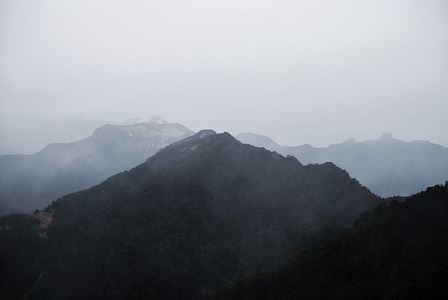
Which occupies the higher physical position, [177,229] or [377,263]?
[177,229]

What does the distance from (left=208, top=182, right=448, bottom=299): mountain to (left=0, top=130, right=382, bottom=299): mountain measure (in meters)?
10.2

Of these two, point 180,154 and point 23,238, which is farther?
point 180,154

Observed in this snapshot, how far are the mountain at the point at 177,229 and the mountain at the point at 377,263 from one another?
10.2m

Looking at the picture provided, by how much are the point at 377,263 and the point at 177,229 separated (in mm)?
52874

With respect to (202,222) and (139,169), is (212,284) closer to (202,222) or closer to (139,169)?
(202,222)

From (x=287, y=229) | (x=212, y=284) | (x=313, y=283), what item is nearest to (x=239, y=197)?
(x=287, y=229)

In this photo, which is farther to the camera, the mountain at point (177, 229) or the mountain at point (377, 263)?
the mountain at point (177, 229)

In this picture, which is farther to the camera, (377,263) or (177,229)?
(177,229)

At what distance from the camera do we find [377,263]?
48.1 meters

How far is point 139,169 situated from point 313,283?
79.9 meters

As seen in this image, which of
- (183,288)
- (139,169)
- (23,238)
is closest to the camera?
(183,288)

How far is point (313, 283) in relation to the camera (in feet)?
172

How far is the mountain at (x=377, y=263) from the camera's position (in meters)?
40.2

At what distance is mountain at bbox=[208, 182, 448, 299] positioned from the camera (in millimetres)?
40156
